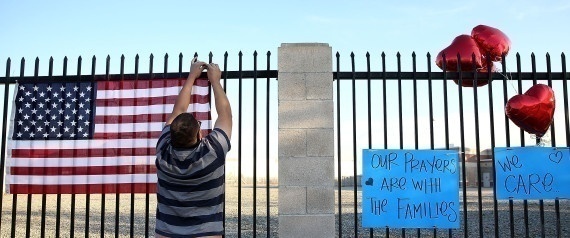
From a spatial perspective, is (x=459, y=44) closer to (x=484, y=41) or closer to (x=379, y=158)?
(x=484, y=41)

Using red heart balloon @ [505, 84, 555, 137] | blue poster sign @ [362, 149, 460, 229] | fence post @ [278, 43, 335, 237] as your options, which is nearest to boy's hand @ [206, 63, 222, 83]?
fence post @ [278, 43, 335, 237]

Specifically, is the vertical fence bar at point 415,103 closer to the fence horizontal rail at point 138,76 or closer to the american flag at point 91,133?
the fence horizontal rail at point 138,76

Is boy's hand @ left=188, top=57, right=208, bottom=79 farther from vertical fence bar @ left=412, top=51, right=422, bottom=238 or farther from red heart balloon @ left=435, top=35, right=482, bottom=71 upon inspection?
red heart balloon @ left=435, top=35, right=482, bottom=71

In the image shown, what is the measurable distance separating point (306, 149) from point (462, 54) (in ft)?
6.19

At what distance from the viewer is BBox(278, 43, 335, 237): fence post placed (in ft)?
16.1

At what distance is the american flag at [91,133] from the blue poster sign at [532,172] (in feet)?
9.70

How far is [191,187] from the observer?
3139 millimetres

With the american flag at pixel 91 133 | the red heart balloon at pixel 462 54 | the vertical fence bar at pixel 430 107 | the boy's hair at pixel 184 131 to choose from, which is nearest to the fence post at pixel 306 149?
the american flag at pixel 91 133

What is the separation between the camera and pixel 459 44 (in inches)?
214

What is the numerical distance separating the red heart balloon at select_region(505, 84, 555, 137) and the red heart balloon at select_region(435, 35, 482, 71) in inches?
21.8

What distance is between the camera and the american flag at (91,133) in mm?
5242

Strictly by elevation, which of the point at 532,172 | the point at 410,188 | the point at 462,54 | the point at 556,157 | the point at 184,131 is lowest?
the point at 410,188

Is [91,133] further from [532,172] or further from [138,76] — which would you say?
[532,172]

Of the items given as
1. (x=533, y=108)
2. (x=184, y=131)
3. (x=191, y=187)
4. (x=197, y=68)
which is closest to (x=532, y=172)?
Result: (x=533, y=108)
